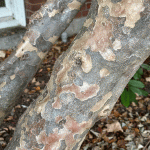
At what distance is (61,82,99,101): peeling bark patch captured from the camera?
66 centimetres

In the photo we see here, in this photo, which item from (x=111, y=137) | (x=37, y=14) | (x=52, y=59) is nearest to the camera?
(x=37, y=14)

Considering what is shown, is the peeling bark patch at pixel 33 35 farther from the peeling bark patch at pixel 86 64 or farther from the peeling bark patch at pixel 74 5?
the peeling bark patch at pixel 86 64

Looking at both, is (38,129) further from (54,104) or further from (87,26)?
(87,26)

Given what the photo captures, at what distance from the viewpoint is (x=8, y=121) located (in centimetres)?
191

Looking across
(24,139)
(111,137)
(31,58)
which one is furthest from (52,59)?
(24,139)

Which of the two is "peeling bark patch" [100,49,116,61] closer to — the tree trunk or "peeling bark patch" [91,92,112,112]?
the tree trunk

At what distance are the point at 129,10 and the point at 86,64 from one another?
221mm

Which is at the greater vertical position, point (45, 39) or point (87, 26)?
point (87, 26)

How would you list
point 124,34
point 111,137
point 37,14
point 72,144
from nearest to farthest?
point 124,34
point 72,144
point 37,14
point 111,137

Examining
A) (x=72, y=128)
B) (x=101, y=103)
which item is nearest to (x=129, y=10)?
(x=101, y=103)

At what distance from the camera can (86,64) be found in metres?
0.65

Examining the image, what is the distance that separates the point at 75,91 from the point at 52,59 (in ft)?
7.45

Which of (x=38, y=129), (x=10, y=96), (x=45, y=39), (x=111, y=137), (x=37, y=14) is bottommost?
(x=111, y=137)

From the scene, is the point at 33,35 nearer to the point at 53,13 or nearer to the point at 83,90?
the point at 53,13
